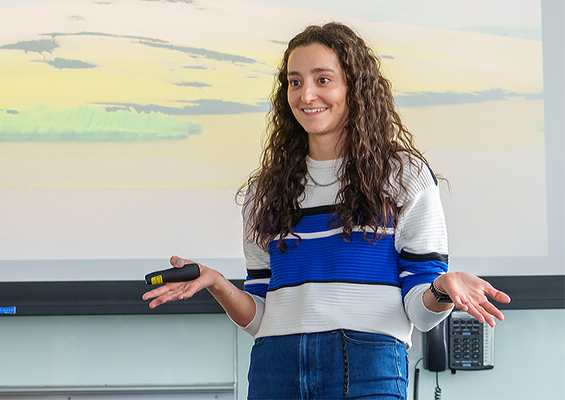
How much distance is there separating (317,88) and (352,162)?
18cm

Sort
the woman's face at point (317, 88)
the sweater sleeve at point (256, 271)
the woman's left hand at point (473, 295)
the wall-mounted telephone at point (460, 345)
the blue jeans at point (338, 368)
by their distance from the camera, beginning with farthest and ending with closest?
the wall-mounted telephone at point (460, 345) → the sweater sleeve at point (256, 271) → the woman's face at point (317, 88) → the blue jeans at point (338, 368) → the woman's left hand at point (473, 295)

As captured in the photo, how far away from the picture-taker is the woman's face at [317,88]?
3.61 feet

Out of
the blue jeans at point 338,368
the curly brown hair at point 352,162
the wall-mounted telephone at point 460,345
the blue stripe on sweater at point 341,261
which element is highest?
the curly brown hair at point 352,162

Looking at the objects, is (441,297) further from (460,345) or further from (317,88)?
(460,345)

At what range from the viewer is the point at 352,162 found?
1124 millimetres

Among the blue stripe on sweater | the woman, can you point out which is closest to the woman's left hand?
the woman

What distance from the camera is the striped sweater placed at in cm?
103

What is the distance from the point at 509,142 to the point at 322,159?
0.94 metres

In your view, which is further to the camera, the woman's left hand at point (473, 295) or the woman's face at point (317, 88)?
the woman's face at point (317, 88)

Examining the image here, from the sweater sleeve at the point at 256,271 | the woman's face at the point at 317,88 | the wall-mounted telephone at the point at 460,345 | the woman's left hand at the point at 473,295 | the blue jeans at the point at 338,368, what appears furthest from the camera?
the wall-mounted telephone at the point at 460,345

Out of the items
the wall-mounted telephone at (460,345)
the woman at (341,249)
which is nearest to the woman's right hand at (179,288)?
the woman at (341,249)

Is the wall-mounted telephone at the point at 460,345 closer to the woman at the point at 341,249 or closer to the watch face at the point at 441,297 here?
the woman at the point at 341,249

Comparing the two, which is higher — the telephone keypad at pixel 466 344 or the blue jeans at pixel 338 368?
the blue jeans at pixel 338 368

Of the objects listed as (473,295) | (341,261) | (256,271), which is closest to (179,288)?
(256,271)
